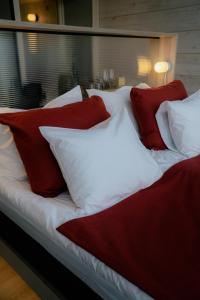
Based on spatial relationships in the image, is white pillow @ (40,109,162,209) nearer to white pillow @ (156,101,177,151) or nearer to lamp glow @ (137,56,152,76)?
white pillow @ (156,101,177,151)

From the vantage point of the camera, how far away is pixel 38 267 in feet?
3.66

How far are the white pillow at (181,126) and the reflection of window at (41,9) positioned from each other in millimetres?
3168

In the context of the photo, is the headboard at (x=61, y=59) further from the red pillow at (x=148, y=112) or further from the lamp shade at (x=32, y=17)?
the lamp shade at (x=32, y=17)

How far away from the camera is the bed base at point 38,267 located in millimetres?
980

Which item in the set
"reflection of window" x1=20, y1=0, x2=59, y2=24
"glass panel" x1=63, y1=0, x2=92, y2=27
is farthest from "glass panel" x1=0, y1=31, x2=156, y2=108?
"reflection of window" x1=20, y1=0, x2=59, y2=24

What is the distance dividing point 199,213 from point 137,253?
0.31 meters

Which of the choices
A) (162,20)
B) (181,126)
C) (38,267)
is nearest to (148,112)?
(181,126)

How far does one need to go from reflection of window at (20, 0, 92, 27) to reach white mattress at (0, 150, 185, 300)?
3.48 metres

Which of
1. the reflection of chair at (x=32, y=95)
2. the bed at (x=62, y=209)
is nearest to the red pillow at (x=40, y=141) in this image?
the bed at (x=62, y=209)

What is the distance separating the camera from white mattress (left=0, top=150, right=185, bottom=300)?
82 cm

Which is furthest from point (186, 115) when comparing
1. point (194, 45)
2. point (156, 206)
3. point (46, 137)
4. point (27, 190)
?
point (194, 45)

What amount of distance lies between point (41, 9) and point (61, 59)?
9.24 feet

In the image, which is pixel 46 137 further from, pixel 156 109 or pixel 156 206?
pixel 156 109

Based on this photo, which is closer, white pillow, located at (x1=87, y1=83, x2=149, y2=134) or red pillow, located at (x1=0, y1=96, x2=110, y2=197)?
red pillow, located at (x1=0, y1=96, x2=110, y2=197)
